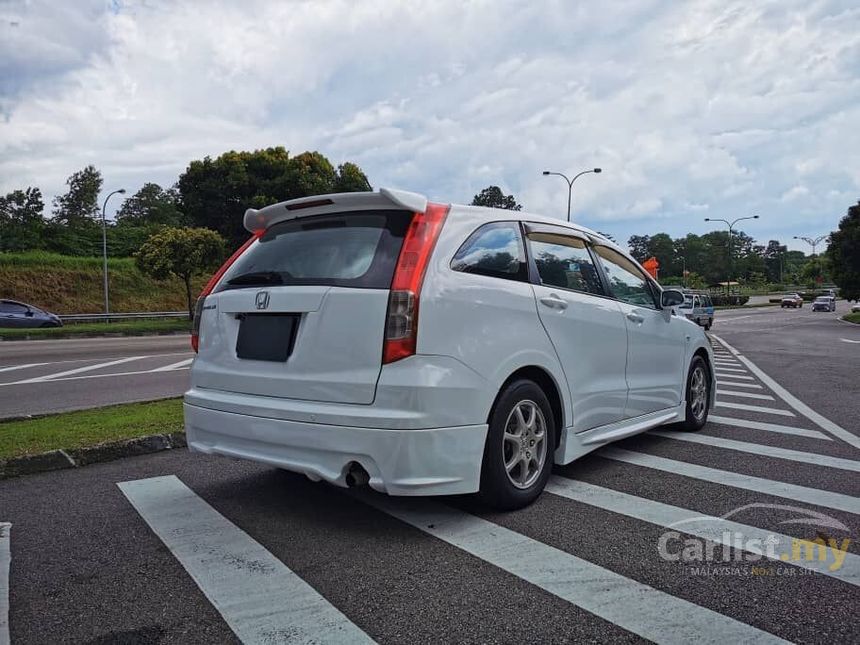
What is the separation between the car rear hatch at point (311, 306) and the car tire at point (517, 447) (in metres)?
0.75

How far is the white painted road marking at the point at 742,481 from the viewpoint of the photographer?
3.86 metres

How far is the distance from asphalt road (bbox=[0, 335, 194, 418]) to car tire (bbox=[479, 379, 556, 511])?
6226mm

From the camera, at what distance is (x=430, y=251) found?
3465 mm

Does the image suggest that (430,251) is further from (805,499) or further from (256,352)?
(805,499)

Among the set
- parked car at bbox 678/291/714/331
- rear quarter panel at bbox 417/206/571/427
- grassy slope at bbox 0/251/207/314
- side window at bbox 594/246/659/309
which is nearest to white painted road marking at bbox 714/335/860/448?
side window at bbox 594/246/659/309

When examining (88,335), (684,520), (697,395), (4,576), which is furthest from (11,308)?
(684,520)

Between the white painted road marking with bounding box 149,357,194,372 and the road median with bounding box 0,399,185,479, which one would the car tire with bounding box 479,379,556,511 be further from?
the white painted road marking with bounding box 149,357,194,372

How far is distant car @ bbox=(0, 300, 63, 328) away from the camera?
26.5m

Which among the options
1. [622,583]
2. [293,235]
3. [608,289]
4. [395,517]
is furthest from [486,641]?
[608,289]

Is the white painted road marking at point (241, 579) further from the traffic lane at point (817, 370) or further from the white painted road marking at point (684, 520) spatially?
the traffic lane at point (817, 370)

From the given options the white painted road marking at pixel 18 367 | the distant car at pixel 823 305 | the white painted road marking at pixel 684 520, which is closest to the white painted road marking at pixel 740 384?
the white painted road marking at pixel 684 520

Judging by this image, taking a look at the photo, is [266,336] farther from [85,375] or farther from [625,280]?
[85,375]

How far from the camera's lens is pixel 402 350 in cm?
325

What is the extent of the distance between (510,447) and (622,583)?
109cm
